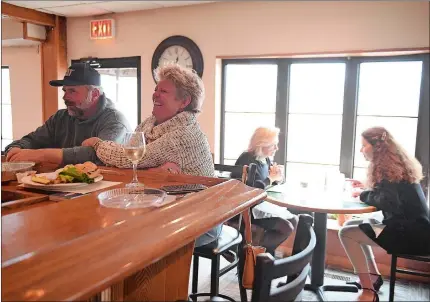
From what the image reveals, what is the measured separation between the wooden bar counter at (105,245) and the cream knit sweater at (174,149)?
48cm

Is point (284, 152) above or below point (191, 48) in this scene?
below

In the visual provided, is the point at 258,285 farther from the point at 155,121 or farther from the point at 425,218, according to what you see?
the point at 425,218

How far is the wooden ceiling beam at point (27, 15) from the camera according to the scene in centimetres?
395

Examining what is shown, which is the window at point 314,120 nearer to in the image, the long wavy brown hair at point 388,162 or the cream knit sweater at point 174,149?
the long wavy brown hair at point 388,162

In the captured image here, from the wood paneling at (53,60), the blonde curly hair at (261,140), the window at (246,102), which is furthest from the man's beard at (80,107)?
the wood paneling at (53,60)

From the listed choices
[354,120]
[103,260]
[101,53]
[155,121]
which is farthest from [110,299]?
[101,53]

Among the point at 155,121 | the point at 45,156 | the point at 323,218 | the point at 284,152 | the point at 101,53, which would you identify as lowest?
the point at 323,218

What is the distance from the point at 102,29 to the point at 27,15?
29.7 inches

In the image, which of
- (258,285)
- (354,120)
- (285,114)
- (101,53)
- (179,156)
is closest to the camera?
(258,285)

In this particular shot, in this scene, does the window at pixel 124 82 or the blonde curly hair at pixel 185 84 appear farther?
the window at pixel 124 82

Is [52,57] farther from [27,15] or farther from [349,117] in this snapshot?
[349,117]

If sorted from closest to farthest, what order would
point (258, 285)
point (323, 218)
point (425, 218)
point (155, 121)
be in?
point (258, 285)
point (155, 121)
point (425, 218)
point (323, 218)

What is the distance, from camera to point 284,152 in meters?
3.74

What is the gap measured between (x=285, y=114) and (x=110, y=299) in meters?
2.96
